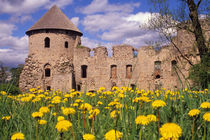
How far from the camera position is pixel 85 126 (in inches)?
89.8

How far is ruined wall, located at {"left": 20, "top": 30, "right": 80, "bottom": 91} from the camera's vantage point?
22484 mm

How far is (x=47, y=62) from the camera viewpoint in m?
22.6

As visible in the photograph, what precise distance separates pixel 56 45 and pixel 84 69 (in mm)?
4702

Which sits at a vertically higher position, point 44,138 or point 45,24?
point 45,24

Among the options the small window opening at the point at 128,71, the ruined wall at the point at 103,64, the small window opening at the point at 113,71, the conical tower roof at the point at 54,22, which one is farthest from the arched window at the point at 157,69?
the conical tower roof at the point at 54,22

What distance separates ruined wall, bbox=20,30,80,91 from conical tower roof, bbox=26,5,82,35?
60 cm

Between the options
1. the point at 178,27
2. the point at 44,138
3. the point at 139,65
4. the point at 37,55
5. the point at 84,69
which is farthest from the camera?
the point at 84,69

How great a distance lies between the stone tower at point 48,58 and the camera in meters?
22.5

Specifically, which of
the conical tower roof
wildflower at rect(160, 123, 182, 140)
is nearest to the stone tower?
the conical tower roof

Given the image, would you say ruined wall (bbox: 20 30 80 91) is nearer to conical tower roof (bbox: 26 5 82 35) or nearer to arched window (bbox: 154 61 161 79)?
conical tower roof (bbox: 26 5 82 35)

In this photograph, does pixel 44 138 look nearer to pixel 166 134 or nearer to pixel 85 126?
pixel 85 126

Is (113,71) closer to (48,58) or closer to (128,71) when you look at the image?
(128,71)

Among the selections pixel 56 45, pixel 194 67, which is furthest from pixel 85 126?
pixel 56 45

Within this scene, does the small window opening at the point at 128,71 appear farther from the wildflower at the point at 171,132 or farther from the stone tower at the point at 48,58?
the wildflower at the point at 171,132
